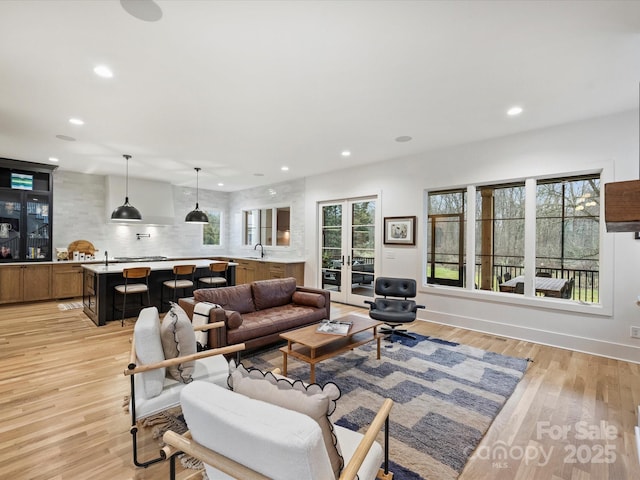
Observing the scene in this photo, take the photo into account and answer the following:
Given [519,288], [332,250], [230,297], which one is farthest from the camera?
[332,250]

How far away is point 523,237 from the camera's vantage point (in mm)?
4328

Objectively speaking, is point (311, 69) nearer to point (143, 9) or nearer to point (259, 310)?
point (143, 9)

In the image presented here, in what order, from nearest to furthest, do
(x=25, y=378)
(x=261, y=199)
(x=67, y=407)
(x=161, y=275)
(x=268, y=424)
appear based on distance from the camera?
1. (x=268, y=424)
2. (x=67, y=407)
3. (x=25, y=378)
4. (x=161, y=275)
5. (x=261, y=199)

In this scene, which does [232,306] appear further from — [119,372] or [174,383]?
[174,383]

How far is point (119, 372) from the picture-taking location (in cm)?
308

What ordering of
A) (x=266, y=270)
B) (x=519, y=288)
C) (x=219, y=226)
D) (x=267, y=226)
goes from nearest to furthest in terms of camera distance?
(x=519, y=288) → (x=266, y=270) → (x=267, y=226) → (x=219, y=226)

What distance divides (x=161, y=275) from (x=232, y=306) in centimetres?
259

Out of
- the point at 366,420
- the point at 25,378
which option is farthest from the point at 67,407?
the point at 366,420

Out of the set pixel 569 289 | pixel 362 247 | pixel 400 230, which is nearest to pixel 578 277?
pixel 569 289

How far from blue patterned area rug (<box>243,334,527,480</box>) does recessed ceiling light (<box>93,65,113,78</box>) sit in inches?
121

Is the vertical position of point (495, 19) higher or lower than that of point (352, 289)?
higher

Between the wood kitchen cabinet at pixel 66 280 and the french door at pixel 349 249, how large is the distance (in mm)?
5141

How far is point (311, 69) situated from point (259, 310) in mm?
2904

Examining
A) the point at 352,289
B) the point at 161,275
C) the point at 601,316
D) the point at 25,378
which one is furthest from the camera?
the point at 352,289
